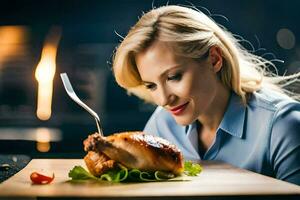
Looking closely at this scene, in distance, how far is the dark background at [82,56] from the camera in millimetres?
2404

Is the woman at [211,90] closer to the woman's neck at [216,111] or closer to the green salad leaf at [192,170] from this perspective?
the woman's neck at [216,111]

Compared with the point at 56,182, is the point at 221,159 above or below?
below

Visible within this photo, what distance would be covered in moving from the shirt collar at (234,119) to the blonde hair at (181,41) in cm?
3

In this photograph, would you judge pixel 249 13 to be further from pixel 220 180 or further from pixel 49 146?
pixel 220 180

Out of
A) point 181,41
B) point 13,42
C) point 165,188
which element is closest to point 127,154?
point 165,188

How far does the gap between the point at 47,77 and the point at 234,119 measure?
1.12 metres

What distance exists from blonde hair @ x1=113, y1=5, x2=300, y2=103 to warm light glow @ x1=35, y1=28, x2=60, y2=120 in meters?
0.77

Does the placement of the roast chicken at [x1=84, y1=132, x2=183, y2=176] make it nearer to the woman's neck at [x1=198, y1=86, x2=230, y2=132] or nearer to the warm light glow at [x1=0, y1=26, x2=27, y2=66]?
the woman's neck at [x1=198, y1=86, x2=230, y2=132]

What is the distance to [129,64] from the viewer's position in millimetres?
1628

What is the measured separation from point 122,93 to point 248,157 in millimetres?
1141

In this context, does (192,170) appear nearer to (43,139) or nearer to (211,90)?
(211,90)

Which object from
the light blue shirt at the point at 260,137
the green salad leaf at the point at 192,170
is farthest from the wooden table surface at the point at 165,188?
the light blue shirt at the point at 260,137

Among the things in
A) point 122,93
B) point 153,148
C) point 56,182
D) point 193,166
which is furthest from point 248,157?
point 122,93

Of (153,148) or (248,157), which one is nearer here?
(153,148)
